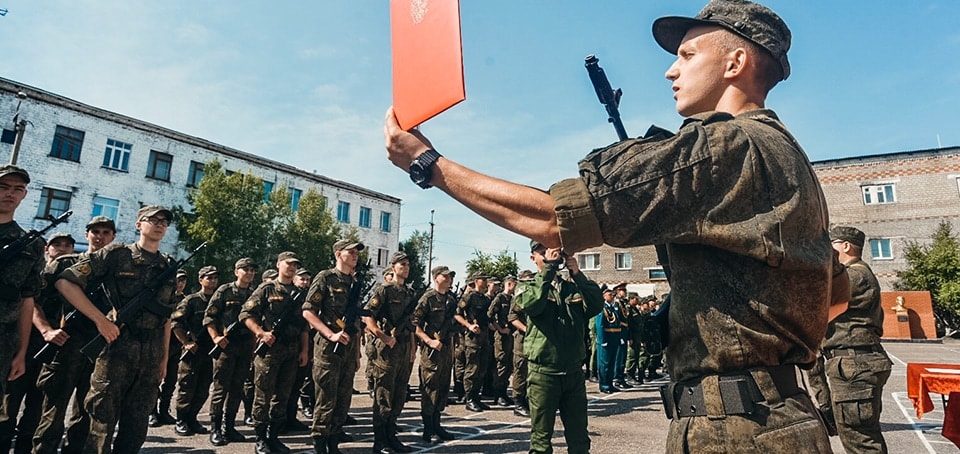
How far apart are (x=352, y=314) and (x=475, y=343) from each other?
126 inches

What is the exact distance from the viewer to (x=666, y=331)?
5.05ft

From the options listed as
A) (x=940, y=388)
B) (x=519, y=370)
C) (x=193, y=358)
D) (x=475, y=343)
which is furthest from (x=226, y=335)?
(x=940, y=388)

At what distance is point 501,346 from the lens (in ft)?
31.3

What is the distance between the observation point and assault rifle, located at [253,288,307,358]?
238 inches

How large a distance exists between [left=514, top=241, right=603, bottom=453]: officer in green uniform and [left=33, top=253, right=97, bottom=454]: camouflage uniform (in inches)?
156

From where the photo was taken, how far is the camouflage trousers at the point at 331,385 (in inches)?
208

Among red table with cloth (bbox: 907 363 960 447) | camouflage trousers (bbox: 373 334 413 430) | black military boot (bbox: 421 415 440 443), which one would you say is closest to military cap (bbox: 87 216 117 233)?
camouflage trousers (bbox: 373 334 413 430)

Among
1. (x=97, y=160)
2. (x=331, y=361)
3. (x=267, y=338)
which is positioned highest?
(x=97, y=160)

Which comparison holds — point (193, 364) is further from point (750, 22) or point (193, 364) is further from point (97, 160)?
point (97, 160)

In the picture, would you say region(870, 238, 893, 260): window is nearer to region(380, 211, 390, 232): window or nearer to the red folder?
region(380, 211, 390, 232): window

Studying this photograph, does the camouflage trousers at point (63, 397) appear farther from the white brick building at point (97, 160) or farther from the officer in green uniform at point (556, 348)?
the white brick building at point (97, 160)

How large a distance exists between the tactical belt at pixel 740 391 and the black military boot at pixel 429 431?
5432 millimetres

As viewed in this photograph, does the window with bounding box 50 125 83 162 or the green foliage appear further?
the green foliage

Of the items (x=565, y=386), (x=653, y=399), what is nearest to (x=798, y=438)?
(x=565, y=386)
